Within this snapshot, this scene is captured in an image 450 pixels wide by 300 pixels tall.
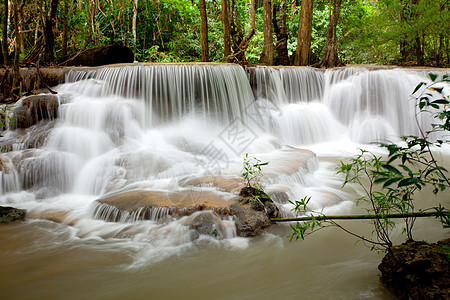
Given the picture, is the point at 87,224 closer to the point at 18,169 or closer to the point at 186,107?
the point at 18,169

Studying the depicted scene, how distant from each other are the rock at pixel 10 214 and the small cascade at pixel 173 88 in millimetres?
3821

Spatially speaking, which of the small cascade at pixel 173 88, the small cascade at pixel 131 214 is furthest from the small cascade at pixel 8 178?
the small cascade at pixel 173 88

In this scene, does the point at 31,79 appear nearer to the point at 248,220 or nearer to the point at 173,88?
the point at 173,88

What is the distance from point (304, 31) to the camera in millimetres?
11734

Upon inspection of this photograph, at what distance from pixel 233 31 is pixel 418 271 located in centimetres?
1046

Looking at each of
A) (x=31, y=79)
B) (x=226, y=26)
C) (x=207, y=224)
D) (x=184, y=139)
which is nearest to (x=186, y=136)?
(x=184, y=139)

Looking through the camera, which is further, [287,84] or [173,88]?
[287,84]

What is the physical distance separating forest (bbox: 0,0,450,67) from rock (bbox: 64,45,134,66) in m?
0.43

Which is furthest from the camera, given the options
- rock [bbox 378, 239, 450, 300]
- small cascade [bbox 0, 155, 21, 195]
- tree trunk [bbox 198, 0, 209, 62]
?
tree trunk [bbox 198, 0, 209, 62]

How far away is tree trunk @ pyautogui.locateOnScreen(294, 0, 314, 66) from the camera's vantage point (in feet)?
38.1

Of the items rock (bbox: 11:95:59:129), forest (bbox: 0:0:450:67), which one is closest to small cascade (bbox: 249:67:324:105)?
forest (bbox: 0:0:450:67)

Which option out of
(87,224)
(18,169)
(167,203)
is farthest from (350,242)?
(18,169)

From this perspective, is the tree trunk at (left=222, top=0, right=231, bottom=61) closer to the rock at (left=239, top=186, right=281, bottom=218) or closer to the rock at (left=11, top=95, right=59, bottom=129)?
the rock at (left=11, top=95, right=59, bottom=129)

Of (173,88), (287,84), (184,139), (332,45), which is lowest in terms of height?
(184,139)
